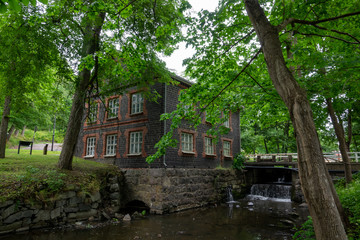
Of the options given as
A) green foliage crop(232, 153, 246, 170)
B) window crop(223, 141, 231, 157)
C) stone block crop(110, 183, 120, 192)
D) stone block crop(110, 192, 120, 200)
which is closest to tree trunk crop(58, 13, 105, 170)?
stone block crop(110, 183, 120, 192)

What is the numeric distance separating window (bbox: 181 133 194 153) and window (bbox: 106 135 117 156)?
198 inches

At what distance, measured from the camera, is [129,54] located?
690 centimetres

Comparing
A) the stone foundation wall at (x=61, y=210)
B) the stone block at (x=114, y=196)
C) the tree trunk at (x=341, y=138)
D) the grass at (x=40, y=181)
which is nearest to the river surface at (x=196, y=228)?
the stone foundation wall at (x=61, y=210)

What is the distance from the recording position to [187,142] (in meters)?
15.5

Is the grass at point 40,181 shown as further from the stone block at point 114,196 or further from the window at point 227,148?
the window at point 227,148

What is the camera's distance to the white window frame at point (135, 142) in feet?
48.3

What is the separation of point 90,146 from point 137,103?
5.78m

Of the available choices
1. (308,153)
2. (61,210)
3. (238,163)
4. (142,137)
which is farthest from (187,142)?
(308,153)

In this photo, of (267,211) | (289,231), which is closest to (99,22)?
(289,231)

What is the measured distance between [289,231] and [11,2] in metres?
10.3

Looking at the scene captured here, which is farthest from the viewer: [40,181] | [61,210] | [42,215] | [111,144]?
[111,144]

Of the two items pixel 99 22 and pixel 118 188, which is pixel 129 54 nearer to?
pixel 99 22

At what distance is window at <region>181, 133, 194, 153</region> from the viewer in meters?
15.2

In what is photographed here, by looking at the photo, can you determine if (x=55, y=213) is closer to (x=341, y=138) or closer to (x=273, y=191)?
(x=341, y=138)
